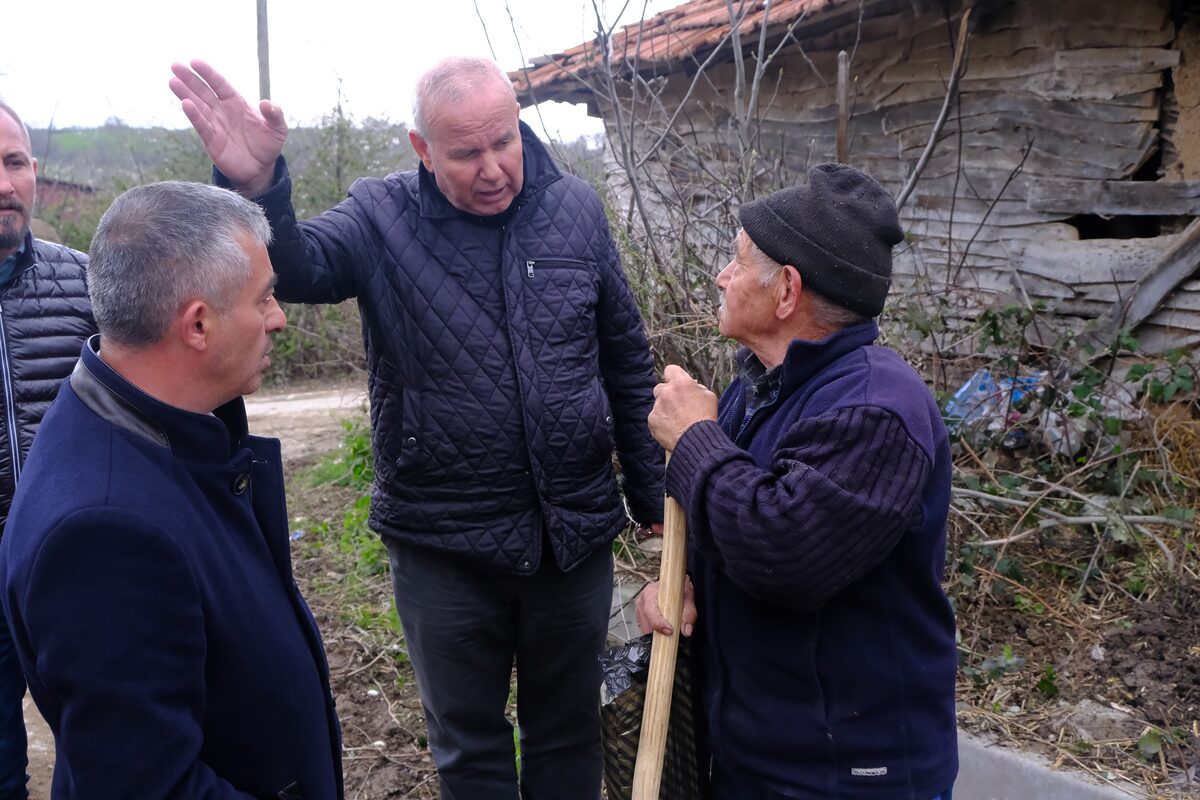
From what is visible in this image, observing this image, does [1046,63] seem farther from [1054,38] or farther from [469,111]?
[469,111]

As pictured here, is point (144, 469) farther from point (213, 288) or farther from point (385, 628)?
point (385, 628)

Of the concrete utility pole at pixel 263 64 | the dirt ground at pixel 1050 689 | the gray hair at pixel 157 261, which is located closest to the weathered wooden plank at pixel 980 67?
the dirt ground at pixel 1050 689

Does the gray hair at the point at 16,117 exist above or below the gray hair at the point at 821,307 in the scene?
above

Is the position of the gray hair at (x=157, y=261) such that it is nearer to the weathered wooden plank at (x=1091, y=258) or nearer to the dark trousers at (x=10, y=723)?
the dark trousers at (x=10, y=723)

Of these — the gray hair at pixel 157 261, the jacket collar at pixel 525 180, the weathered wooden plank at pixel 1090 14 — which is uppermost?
the weathered wooden plank at pixel 1090 14

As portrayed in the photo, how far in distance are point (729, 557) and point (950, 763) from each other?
61 centimetres

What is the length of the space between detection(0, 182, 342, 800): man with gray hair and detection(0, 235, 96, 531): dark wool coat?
45.3 inches

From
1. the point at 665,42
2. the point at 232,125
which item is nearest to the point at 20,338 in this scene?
the point at 232,125

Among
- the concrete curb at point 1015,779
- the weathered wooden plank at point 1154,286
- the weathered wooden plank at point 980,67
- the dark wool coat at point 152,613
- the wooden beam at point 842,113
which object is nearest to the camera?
the dark wool coat at point 152,613

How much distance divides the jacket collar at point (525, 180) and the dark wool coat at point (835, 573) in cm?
109

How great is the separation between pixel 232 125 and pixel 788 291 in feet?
4.18

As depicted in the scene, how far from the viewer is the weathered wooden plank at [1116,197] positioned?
437 centimetres

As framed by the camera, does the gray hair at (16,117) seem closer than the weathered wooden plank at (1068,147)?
Yes

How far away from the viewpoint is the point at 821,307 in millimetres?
1771
